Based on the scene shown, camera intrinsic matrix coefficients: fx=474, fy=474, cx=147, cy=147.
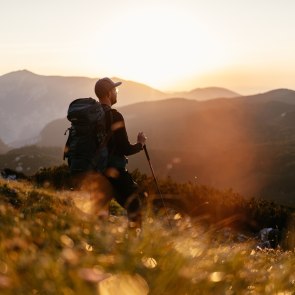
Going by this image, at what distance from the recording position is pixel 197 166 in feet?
298

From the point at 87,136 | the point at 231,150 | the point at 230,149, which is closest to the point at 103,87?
the point at 87,136

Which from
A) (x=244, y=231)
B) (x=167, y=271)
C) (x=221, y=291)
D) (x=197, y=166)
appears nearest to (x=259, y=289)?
(x=221, y=291)

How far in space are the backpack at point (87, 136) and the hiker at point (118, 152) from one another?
0.42 ft

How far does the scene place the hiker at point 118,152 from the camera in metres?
5.49

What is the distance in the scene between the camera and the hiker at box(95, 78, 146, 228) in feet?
18.0

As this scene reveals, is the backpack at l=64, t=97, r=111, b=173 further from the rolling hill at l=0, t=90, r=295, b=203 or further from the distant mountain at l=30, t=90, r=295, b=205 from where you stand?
the distant mountain at l=30, t=90, r=295, b=205

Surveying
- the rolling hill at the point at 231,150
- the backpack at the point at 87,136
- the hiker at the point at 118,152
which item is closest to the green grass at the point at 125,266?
the backpack at the point at 87,136

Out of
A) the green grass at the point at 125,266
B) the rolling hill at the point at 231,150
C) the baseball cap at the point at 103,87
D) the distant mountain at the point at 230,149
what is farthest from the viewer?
the distant mountain at the point at 230,149

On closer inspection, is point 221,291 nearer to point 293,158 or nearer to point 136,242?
point 136,242

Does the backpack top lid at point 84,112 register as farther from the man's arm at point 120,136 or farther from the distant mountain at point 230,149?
the distant mountain at point 230,149

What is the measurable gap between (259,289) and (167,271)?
59 cm

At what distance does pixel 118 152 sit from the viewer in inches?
222

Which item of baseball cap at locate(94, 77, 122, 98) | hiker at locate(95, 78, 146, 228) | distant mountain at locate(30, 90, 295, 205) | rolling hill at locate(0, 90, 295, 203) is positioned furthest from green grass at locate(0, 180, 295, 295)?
distant mountain at locate(30, 90, 295, 205)

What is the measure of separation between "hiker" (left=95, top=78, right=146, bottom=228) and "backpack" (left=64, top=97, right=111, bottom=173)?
13 centimetres
